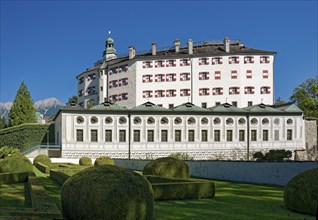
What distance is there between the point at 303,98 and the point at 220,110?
2230 cm

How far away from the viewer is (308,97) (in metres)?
63.3

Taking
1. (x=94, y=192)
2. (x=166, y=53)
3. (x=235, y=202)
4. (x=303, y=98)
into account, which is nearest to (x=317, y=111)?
(x=303, y=98)

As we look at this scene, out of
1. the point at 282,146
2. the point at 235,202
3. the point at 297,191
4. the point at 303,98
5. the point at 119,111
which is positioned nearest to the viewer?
the point at 297,191

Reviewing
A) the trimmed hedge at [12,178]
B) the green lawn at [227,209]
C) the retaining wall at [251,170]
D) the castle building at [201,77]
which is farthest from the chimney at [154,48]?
the green lawn at [227,209]

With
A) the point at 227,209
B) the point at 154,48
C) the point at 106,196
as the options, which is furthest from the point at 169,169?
the point at 154,48

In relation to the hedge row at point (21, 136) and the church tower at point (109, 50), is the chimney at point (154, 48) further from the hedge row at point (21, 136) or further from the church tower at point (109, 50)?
the hedge row at point (21, 136)

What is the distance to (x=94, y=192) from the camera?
8.55 m

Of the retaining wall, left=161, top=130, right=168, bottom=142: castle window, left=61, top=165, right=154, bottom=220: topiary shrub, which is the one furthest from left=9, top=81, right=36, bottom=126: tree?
left=61, top=165, right=154, bottom=220: topiary shrub

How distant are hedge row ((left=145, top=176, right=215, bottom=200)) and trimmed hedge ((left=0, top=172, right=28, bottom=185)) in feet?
31.2

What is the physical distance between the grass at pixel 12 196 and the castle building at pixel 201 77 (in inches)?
1670

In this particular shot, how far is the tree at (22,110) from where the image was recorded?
6159 centimetres

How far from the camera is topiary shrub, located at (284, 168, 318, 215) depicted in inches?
436

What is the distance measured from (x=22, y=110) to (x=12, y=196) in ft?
162

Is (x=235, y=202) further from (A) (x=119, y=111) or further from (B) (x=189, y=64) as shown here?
(B) (x=189, y=64)
